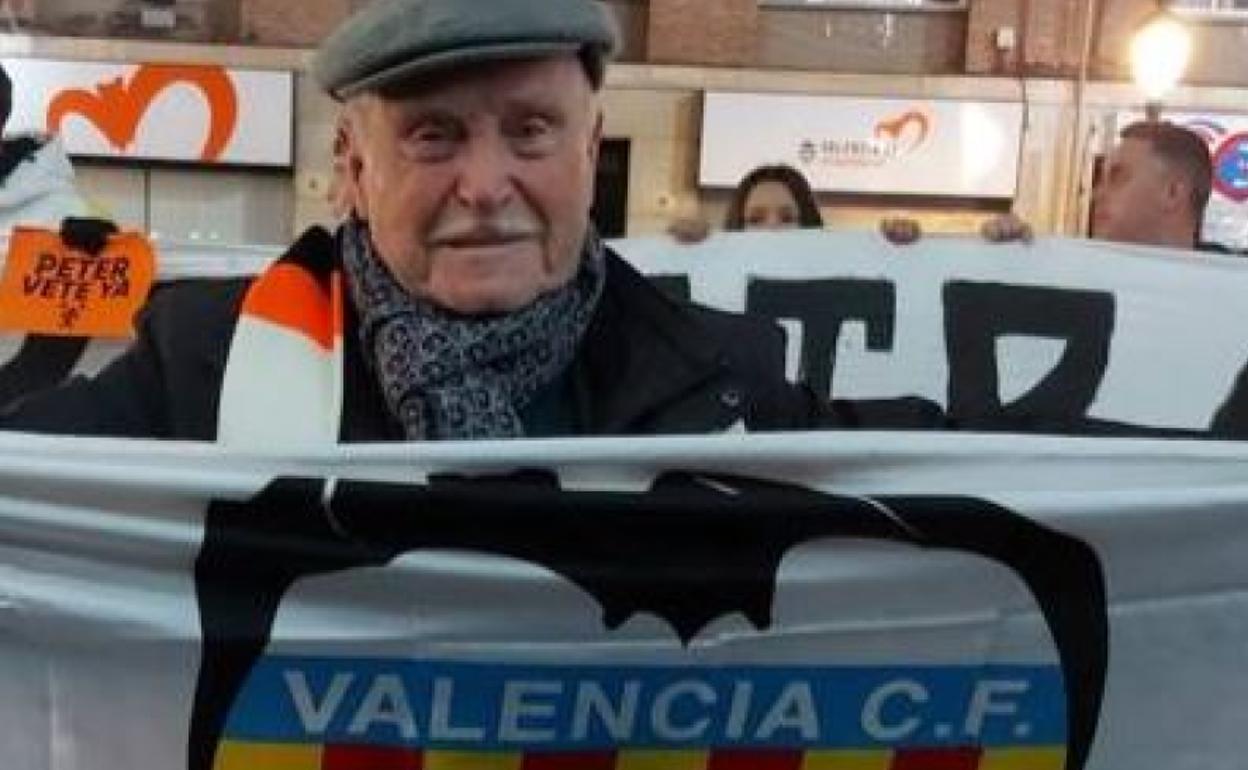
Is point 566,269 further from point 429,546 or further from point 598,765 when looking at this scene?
point 598,765

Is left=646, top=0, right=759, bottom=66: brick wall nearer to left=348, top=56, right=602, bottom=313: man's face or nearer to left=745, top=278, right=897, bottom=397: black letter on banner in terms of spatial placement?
left=745, top=278, right=897, bottom=397: black letter on banner

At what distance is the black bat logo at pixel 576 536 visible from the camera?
5.31 feet

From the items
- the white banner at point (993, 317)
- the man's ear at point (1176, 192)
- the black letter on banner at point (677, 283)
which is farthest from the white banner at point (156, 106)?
the black letter on banner at point (677, 283)

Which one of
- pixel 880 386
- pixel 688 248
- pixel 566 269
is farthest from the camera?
pixel 688 248

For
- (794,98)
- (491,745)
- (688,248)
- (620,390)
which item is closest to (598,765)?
(491,745)

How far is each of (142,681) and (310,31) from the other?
49.4 feet

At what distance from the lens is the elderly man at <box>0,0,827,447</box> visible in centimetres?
167

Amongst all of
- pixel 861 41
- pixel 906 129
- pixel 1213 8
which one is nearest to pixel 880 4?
pixel 861 41

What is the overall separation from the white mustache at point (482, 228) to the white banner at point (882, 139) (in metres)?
14.2

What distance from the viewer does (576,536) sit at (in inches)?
65.0

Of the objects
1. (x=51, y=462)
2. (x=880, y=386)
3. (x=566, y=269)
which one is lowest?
(x=880, y=386)

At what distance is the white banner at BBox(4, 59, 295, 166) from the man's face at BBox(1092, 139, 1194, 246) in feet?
39.6

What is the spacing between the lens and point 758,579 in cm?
169

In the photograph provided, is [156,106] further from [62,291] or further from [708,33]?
[62,291]
